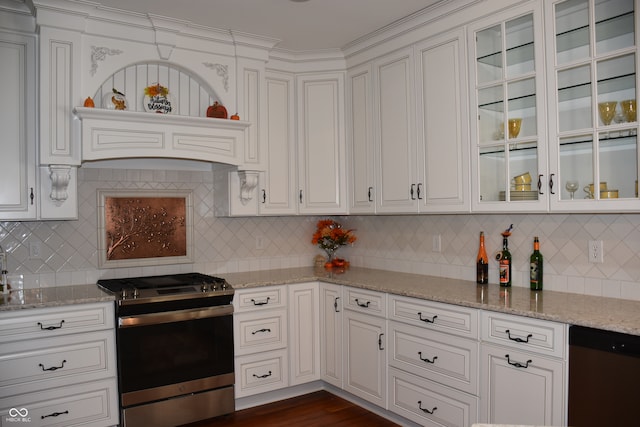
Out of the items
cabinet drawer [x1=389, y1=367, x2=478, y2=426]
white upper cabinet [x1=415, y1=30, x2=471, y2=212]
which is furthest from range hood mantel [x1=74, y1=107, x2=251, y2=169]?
cabinet drawer [x1=389, y1=367, x2=478, y2=426]

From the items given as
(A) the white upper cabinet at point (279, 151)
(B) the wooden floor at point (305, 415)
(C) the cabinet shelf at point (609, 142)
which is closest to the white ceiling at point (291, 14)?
→ (A) the white upper cabinet at point (279, 151)

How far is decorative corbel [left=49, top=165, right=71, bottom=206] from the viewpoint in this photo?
2967 millimetres

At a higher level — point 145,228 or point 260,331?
point 145,228

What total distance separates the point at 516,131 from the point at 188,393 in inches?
98.8

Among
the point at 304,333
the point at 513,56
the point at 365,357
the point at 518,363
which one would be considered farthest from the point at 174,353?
the point at 513,56

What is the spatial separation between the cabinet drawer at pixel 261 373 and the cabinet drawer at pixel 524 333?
1.59 meters

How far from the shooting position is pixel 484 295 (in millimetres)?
2754

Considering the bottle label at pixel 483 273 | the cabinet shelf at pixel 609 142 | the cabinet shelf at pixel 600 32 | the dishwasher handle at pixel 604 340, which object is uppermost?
the cabinet shelf at pixel 600 32

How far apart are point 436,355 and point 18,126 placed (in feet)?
9.17

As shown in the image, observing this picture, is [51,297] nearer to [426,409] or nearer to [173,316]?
[173,316]

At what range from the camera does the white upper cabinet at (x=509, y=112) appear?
2580 millimetres

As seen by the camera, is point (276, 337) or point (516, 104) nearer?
point (516, 104)

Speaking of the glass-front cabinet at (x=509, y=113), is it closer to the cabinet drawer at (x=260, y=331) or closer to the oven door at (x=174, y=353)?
the cabinet drawer at (x=260, y=331)

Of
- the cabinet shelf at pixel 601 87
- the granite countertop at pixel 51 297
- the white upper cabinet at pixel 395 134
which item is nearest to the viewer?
the cabinet shelf at pixel 601 87
